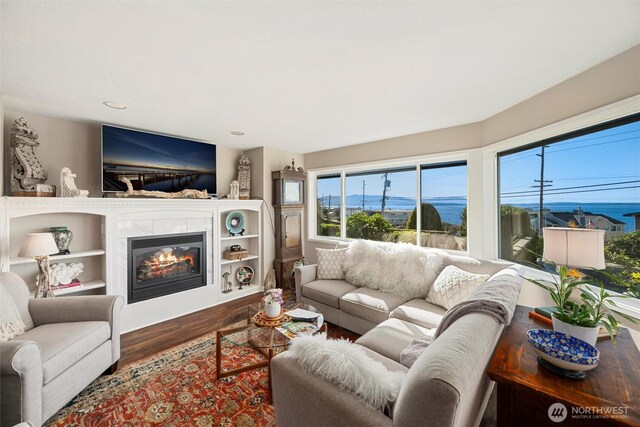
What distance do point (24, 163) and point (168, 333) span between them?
2.23m

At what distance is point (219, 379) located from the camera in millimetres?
2133

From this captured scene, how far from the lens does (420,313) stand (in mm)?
2309

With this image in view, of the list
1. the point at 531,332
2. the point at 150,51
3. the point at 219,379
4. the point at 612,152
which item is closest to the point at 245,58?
the point at 150,51

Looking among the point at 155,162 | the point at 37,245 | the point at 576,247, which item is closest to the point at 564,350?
the point at 576,247

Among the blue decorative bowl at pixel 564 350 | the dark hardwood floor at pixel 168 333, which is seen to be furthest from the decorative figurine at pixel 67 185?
the blue decorative bowl at pixel 564 350

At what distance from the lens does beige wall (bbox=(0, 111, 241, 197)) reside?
280 cm

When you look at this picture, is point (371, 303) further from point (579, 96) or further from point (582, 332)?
point (579, 96)

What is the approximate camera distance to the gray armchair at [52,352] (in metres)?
1.46

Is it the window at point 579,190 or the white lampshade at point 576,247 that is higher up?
the window at point 579,190

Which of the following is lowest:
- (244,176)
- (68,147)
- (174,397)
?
(174,397)

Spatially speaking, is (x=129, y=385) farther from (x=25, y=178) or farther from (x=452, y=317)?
(x=452, y=317)

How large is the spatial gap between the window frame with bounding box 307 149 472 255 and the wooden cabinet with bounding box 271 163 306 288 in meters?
0.29

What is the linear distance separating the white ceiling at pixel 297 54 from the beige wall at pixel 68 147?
210mm

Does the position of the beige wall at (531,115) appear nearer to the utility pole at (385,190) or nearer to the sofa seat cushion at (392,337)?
the utility pole at (385,190)
